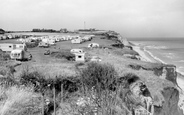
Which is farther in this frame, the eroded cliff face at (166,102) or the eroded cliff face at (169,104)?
the eroded cliff face at (169,104)

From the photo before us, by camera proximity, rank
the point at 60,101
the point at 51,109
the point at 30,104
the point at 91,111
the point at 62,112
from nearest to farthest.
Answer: the point at 91,111, the point at 30,104, the point at 62,112, the point at 51,109, the point at 60,101

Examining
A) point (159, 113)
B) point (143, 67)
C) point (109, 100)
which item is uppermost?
point (109, 100)

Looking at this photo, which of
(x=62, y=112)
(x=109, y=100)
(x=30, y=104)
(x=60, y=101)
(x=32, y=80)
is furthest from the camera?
(x=32, y=80)

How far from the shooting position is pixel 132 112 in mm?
9016

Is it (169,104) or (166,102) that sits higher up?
(166,102)

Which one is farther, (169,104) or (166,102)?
(169,104)

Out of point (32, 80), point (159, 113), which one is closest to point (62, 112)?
point (32, 80)

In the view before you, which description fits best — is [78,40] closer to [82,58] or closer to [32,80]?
[82,58]

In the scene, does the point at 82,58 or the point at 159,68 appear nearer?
the point at 159,68

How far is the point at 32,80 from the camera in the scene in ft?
40.9

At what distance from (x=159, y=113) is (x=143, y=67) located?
9706 mm

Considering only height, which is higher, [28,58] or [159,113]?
[28,58]

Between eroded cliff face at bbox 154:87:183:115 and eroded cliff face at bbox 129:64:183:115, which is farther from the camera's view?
eroded cliff face at bbox 154:87:183:115

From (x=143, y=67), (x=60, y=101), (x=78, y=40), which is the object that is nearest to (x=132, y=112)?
(x=60, y=101)
